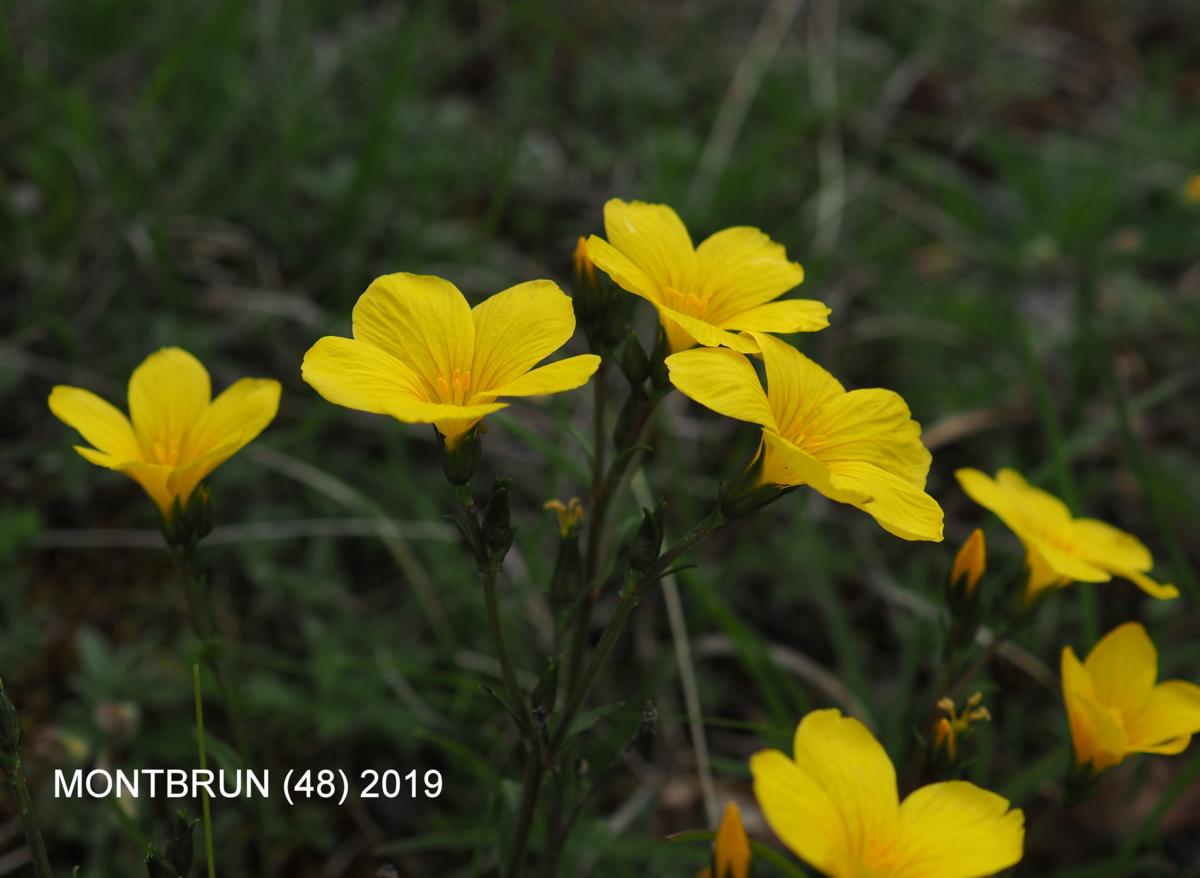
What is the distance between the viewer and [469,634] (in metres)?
3.11

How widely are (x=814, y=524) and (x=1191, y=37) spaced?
4.65 m

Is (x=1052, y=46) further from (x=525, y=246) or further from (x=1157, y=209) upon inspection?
(x=525, y=246)

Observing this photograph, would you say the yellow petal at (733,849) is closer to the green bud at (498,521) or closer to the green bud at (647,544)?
the green bud at (647,544)

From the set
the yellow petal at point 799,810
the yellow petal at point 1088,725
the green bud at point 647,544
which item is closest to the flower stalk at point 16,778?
the green bud at point 647,544

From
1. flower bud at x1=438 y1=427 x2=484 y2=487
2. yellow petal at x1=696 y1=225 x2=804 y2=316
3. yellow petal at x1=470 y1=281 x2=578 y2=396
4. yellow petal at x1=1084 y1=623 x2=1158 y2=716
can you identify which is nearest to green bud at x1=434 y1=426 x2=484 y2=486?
flower bud at x1=438 y1=427 x2=484 y2=487

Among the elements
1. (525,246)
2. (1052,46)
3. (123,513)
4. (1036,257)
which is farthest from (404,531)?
(1052,46)

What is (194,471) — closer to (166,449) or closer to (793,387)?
(166,449)

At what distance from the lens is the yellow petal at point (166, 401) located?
2.13 meters

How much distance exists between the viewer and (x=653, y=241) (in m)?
1.99

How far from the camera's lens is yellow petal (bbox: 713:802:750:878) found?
1555 mm

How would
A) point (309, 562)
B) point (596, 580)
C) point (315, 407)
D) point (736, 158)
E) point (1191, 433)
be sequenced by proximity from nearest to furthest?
point (596, 580) < point (309, 562) < point (315, 407) < point (1191, 433) < point (736, 158)

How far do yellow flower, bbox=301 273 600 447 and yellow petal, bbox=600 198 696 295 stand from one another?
179 millimetres

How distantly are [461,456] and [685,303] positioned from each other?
20.4 inches

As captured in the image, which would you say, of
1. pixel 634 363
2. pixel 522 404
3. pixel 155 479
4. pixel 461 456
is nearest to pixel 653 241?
pixel 634 363
